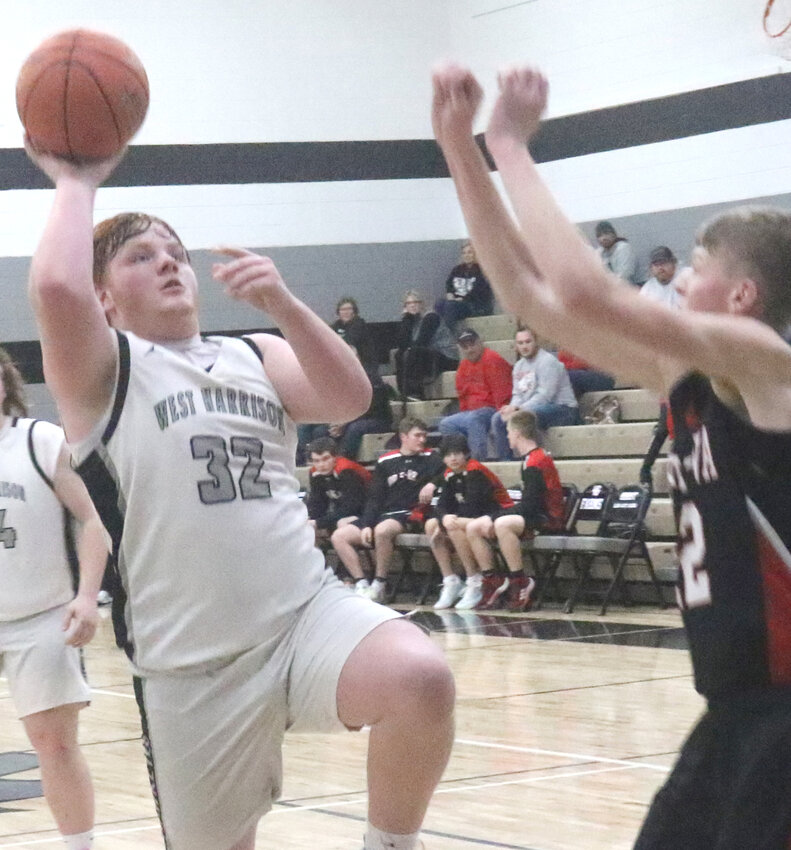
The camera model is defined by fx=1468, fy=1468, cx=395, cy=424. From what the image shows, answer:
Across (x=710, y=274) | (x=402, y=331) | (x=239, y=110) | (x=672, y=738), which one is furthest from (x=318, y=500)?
(x=710, y=274)

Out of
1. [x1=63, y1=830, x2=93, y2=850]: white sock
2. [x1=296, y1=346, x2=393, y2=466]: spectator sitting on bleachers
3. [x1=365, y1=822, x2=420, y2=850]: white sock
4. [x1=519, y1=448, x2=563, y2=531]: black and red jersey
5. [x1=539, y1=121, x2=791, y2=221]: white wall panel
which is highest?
[x1=539, y1=121, x2=791, y2=221]: white wall panel

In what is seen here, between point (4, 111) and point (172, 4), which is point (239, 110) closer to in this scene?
point (172, 4)

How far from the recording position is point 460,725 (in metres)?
6.59

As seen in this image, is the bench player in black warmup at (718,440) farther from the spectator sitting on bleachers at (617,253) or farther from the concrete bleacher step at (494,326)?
the concrete bleacher step at (494,326)

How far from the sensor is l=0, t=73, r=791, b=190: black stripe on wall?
1379 cm

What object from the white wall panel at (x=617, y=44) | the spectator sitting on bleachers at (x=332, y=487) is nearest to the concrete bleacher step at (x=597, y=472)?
the spectator sitting on bleachers at (x=332, y=487)

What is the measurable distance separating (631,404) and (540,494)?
81.0 inches

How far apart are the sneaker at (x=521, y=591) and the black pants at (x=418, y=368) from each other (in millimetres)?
4033

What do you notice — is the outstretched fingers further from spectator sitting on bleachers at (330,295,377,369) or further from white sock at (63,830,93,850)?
spectator sitting on bleachers at (330,295,377,369)

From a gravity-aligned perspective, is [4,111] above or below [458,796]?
above

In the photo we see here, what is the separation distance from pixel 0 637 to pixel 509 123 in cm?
271

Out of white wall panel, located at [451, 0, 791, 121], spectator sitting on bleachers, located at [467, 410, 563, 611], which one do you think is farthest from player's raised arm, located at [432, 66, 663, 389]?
white wall panel, located at [451, 0, 791, 121]

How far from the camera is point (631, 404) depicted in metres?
12.3

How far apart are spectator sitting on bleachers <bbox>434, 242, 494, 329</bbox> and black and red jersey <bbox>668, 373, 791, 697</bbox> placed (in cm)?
1307
